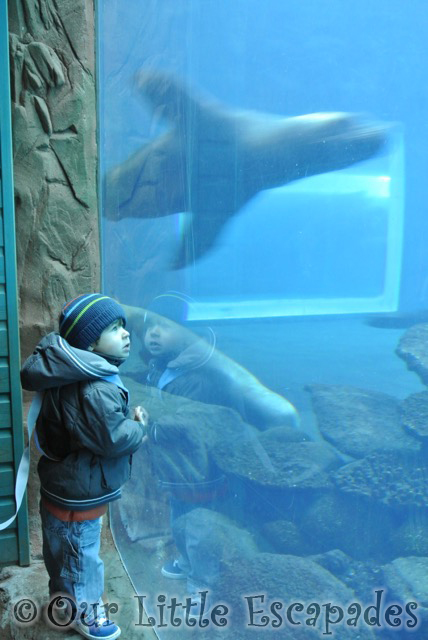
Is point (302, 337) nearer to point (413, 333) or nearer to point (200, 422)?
point (413, 333)

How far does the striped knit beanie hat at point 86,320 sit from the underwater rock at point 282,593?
3.01ft

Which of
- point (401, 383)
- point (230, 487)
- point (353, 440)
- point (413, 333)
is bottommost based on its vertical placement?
point (230, 487)

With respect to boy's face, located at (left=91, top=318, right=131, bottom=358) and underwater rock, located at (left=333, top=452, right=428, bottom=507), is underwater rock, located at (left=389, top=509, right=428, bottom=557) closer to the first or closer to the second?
underwater rock, located at (left=333, top=452, right=428, bottom=507)

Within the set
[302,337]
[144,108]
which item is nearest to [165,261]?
[144,108]

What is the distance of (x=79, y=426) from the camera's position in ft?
6.36

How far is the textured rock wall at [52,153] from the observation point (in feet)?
8.84

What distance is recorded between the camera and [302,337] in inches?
70.4

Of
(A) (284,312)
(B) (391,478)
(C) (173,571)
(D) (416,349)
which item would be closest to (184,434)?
(C) (173,571)

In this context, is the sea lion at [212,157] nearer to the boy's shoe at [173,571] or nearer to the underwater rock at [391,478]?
the underwater rock at [391,478]

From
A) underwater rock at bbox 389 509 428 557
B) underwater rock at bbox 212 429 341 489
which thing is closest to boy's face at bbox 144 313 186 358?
underwater rock at bbox 212 429 341 489

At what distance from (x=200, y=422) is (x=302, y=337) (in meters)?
0.75

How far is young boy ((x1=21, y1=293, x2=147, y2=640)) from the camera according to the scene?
6.28ft

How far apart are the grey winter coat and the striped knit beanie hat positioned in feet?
0.22

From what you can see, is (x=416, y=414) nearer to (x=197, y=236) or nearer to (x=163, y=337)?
(x=197, y=236)
